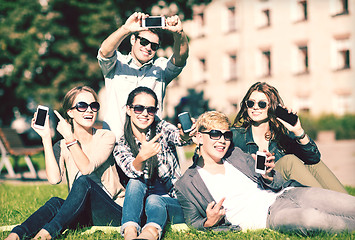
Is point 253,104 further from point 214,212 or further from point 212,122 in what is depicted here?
point 214,212

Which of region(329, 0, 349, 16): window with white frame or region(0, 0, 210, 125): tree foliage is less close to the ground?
region(329, 0, 349, 16): window with white frame

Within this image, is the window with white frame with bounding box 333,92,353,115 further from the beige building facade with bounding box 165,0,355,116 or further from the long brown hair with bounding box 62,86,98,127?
the long brown hair with bounding box 62,86,98,127

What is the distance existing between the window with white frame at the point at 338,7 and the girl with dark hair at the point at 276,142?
1056 inches

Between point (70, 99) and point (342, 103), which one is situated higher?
point (70, 99)

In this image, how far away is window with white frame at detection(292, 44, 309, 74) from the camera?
3183cm

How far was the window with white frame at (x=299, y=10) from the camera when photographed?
3148cm

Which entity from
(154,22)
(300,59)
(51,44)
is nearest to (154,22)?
(154,22)

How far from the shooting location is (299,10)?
31672 mm

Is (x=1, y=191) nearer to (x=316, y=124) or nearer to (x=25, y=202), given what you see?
(x=25, y=202)

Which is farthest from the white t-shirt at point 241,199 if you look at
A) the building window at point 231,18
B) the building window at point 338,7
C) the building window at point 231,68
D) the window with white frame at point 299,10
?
the building window at point 231,18

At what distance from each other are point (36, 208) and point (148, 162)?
230cm

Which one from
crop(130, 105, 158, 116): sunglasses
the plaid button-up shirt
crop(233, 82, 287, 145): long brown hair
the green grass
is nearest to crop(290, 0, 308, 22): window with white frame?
the green grass

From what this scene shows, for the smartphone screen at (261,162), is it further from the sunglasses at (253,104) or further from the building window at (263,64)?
the building window at (263,64)

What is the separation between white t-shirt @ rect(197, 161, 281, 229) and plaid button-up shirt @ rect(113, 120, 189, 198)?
36 centimetres
